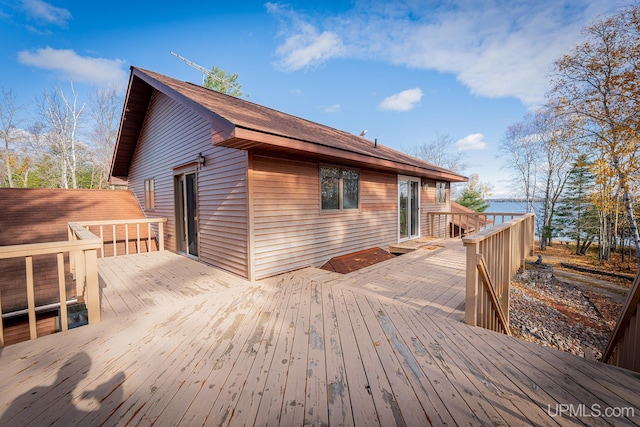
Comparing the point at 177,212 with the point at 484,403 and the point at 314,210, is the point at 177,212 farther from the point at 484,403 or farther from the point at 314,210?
the point at 484,403

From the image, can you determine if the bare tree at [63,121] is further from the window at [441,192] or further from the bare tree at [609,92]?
the bare tree at [609,92]

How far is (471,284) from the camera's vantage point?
251cm

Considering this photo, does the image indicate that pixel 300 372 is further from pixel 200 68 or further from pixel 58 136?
pixel 58 136

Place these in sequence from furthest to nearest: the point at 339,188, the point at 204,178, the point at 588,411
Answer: the point at 339,188 → the point at 204,178 → the point at 588,411

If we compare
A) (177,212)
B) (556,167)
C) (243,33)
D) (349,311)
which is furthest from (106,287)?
(556,167)

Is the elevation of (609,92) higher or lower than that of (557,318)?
higher

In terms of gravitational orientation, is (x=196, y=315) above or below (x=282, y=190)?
below

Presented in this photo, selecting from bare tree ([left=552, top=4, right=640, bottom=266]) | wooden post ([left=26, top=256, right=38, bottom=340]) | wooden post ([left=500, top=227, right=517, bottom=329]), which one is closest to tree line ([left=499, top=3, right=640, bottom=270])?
bare tree ([left=552, top=4, right=640, bottom=266])

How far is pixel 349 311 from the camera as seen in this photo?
2930 millimetres

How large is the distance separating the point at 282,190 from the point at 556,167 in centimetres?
1944

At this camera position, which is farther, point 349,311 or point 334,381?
point 349,311

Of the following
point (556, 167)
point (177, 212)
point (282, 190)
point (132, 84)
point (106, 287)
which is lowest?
point (106, 287)

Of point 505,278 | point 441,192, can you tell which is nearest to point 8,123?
point 441,192

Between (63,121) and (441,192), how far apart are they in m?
23.8
